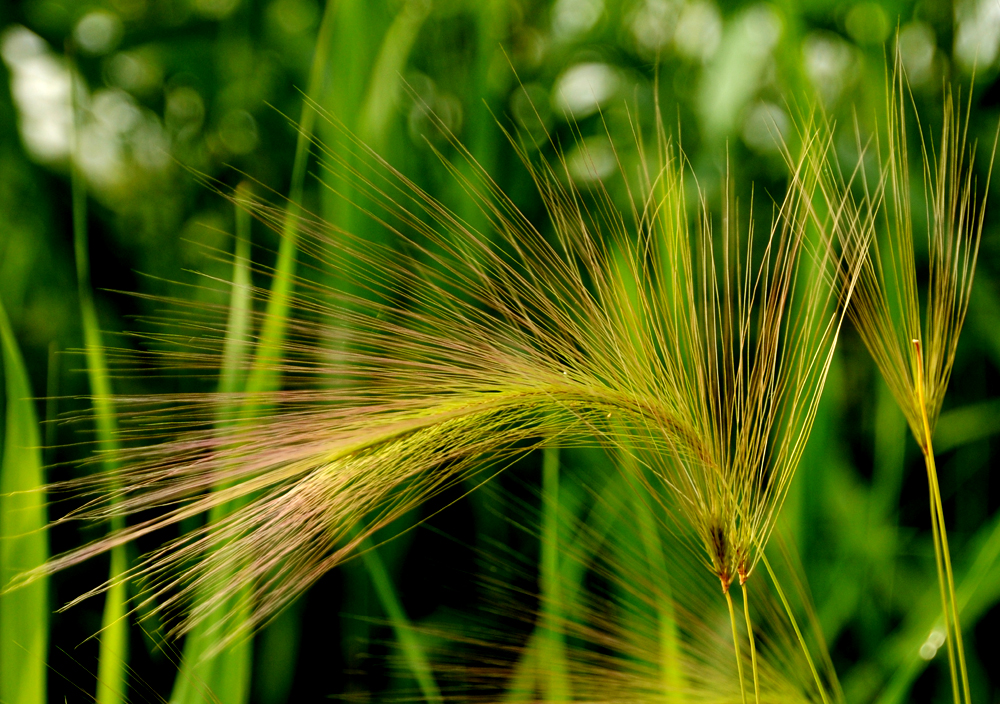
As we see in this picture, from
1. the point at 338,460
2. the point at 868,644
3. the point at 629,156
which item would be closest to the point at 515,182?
the point at 629,156

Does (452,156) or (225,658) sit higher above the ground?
(452,156)

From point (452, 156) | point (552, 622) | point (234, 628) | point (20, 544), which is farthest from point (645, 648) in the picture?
point (452, 156)

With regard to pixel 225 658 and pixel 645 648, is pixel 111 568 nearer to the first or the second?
pixel 225 658

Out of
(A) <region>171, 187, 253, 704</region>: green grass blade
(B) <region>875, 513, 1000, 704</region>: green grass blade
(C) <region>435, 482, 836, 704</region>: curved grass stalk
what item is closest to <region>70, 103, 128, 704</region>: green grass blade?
(A) <region>171, 187, 253, 704</region>: green grass blade

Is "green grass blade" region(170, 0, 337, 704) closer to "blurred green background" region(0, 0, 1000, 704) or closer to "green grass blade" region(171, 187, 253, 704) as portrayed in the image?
"green grass blade" region(171, 187, 253, 704)

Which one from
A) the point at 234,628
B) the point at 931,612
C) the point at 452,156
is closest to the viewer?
the point at 234,628

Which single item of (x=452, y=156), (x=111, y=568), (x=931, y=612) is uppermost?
(x=452, y=156)

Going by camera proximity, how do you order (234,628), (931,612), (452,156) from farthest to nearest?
(452,156) → (931,612) → (234,628)
